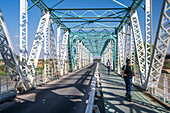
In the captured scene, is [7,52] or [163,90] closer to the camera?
[163,90]

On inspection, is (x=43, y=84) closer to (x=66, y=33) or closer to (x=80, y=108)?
(x=80, y=108)

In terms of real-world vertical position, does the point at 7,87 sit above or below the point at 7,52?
below

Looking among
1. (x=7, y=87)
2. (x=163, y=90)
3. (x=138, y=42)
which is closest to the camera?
(x=163, y=90)

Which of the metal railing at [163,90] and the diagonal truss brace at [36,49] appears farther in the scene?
the diagonal truss brace at [36,49]

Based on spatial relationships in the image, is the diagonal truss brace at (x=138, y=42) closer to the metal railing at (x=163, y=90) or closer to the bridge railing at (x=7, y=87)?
the metal railing at (x=163, y=90)

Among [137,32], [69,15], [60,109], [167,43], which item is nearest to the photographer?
[60,109]

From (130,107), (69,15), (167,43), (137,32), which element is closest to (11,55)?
(130,107)

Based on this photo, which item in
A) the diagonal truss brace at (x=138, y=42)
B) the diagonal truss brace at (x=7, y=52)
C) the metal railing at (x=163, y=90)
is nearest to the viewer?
the metal railing at (x=163, y=90)

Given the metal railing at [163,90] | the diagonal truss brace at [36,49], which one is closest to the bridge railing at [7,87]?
the diagonal truss brace at [36,49]

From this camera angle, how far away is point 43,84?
43.1 ft

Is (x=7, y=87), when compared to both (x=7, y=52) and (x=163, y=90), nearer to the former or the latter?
(x=7, y=52)

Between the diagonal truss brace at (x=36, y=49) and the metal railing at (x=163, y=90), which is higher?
the diagonal truss brace at (x=36, y=49)

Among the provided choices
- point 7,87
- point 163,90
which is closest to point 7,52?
point 7,87

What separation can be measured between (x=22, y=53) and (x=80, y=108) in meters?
6.15
